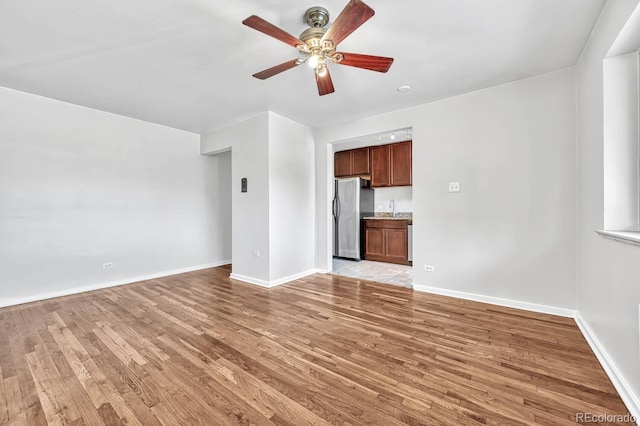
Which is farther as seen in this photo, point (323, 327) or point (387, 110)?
point (387, 110)

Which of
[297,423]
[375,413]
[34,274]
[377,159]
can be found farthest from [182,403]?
[377,159]

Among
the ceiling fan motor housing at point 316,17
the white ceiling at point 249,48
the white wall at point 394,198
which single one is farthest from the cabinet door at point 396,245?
the ceiling fan motor housing at point 316,17

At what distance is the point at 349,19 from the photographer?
1.57m

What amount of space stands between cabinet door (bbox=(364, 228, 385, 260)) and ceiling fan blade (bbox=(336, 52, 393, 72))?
3.80 metres

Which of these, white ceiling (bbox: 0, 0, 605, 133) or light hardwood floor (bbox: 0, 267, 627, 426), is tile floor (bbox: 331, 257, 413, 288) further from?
white ceiling (bbox: 0, 0, 605, 133)

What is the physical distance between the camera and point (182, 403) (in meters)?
1.54

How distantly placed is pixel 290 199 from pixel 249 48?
7.50 feet

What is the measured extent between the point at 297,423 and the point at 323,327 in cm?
113

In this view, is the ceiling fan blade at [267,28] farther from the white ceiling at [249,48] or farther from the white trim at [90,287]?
the white trim at [90,287]

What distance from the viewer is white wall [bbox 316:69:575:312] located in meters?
2.70

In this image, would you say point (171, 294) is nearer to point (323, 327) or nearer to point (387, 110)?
point (323, 327)

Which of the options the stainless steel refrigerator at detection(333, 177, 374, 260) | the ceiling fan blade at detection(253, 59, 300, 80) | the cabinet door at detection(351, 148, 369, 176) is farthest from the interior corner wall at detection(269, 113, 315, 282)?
the ceiling fan blade at detection(253, 59, 300, 80)

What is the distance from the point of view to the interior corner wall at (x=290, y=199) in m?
3.93

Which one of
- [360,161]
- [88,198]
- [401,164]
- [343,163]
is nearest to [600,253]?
[401,164]
